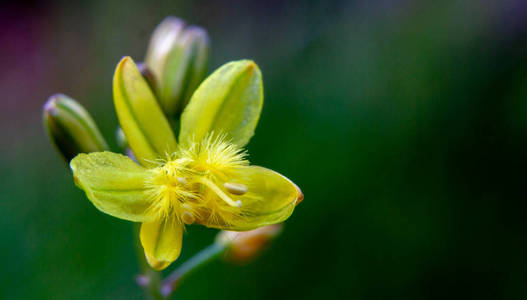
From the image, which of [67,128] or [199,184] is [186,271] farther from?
[67,128]

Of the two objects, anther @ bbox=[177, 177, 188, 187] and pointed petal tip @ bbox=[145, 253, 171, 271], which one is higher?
anther @ bbox=[177, 177, 188, 187]

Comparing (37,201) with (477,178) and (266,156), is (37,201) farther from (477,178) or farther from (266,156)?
(477,178)

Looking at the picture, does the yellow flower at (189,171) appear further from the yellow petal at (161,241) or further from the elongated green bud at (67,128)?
the elongated green bud at (67,128)

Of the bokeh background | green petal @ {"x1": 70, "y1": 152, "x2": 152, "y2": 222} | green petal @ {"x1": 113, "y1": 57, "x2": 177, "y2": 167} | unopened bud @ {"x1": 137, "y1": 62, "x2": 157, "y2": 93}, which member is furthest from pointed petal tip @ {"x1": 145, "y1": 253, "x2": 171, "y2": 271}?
the bokeh background

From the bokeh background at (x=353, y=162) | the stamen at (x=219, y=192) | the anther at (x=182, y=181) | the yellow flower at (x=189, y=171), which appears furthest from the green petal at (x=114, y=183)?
the bokeh background at (x=353, y=162)

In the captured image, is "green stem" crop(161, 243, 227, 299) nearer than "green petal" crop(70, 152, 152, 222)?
No

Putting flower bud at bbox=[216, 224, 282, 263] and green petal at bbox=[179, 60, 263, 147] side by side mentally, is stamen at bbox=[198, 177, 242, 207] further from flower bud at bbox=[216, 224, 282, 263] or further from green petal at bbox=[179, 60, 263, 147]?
flower bud at bbox=[216, 224, 282, 263]
